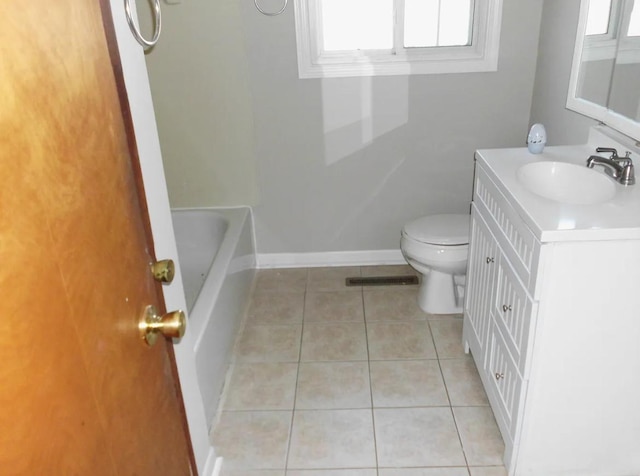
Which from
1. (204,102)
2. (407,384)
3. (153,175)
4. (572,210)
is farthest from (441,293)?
(153,175)

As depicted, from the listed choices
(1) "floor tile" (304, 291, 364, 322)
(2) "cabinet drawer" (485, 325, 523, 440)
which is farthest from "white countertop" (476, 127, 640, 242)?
(1) "floor tile" (304, 291, 364, 322)

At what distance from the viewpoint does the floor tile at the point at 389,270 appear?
315 centimetres

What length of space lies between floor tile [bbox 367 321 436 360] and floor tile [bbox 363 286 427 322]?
6 cm

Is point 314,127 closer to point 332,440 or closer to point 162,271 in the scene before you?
point 332,440

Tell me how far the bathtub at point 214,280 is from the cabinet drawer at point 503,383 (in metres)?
1.08

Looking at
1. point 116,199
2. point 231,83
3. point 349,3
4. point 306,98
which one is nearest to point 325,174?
point 306,98

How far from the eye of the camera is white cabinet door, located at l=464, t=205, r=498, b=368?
6.50 ft

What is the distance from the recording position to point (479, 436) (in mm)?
1992

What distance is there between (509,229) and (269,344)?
1.32 meters

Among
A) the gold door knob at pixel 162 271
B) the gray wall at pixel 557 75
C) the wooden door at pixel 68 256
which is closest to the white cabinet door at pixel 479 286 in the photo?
the gray wall at pixel 557 75

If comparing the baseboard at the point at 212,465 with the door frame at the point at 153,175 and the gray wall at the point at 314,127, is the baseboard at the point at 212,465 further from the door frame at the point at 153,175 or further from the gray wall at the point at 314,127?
the gray wall at the point at 314,127

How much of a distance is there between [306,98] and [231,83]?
0.41m

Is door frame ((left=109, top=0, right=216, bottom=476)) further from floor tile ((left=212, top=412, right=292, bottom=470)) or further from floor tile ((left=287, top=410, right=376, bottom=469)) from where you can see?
floor tile ((left=287, top=410, right=376, bottom=469))

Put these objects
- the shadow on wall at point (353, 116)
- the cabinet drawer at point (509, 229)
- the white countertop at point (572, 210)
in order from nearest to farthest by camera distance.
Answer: the white countertop at point (572, 210) < the cabinet drawer at point (509, 229) < the shadow on wall at point (353, 116)
